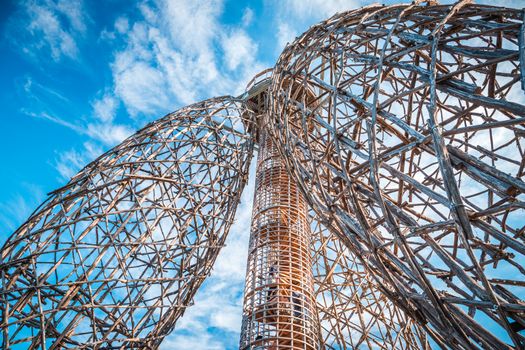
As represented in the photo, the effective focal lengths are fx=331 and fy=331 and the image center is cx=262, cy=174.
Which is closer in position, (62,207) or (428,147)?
(428,147)

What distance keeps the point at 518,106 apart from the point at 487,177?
90cm

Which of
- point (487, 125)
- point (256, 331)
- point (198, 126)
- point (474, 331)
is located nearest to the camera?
point (487, 125)

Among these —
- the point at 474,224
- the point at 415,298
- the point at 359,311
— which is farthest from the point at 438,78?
the point at 359,311

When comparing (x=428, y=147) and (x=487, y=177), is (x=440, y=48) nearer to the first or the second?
(x=428, y=147)

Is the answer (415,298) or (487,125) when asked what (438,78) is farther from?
(415,298)

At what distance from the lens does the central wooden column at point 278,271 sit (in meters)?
7.80

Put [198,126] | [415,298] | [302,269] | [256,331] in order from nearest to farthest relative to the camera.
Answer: [415,298]
[256,331]
[302,269]
[198,126]

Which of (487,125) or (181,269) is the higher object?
(181,269)

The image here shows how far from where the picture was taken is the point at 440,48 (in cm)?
577

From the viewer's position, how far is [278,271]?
907cm

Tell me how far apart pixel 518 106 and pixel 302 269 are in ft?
22.3

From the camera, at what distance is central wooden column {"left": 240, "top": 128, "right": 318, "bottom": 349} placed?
25.6 feet

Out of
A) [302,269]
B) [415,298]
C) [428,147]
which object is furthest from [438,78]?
[302,269]

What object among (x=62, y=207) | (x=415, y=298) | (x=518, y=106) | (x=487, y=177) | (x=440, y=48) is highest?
(x=440, y=48)
